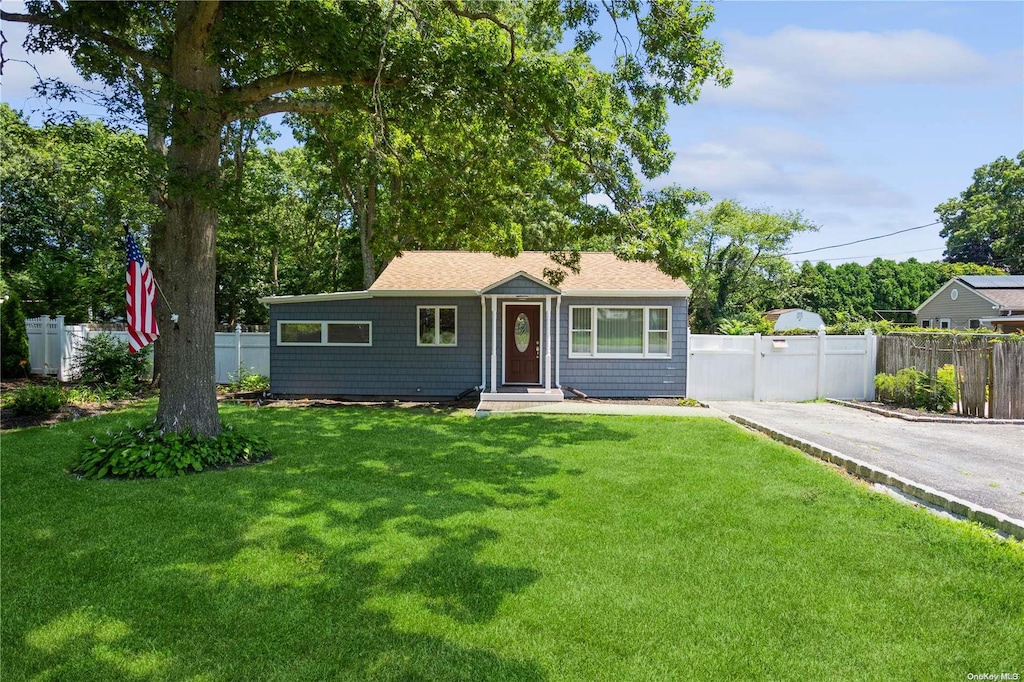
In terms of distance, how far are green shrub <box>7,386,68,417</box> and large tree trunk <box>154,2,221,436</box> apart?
4.96 m

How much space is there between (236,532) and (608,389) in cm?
1063

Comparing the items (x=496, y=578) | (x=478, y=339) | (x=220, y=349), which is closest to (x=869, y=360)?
(x=478, y=339)

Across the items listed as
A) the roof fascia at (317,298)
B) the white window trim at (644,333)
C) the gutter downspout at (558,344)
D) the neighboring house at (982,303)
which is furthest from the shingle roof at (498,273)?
the neighboring house at (982,303)

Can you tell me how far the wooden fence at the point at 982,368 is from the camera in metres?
10.6

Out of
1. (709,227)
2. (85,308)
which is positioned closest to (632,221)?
(85,308)

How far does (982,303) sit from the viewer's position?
83.1 feet

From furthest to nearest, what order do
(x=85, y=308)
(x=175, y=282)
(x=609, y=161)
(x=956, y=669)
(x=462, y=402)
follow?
(x=85, y=308), (x=462, y=402), (x=609, y=161), (x=175, y=282), (x=956, y=669)

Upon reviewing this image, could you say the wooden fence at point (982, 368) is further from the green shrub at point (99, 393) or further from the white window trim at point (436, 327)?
the green shrub at point (99, 393)

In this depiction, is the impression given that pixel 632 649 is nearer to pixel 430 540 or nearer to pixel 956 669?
pixel 956 669

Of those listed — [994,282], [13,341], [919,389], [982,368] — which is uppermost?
[994,282]

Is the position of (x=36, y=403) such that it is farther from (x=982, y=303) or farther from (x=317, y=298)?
(x=982, y=303)

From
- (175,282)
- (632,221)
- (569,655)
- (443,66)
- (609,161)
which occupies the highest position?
(443,66)

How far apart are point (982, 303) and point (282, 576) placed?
3102 centimetres

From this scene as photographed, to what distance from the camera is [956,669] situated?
3.02 metres
